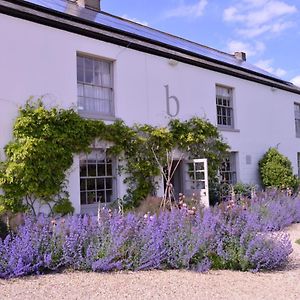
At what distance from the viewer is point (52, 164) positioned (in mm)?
10391

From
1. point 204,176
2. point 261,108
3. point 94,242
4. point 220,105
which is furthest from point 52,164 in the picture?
point 261,108

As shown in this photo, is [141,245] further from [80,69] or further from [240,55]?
[240,55]

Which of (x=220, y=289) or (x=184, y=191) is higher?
(x=184, y=191)

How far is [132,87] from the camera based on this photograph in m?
12.9

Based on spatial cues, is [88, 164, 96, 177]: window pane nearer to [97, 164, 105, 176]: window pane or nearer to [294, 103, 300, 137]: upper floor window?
[97, 164, 105, 176]: window pane

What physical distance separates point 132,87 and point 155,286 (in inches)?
321

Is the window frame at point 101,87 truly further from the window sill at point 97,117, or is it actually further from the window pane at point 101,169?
the window pane at point 101,169

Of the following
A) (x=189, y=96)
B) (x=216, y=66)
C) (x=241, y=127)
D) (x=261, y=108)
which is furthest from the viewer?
(x=261, y=108)

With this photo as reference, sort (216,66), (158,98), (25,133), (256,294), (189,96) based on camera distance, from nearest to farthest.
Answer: (256,294) → (25,133) → (158,98) → (189,96) → (216,66)

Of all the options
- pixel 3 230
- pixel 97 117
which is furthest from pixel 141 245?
pixel 97 117

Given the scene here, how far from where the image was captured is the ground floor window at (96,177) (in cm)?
1155

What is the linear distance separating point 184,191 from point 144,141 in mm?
3095

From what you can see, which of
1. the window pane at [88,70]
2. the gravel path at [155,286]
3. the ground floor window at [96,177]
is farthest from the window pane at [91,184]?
the gravel path at [155,286]

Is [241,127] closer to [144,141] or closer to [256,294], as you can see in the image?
[144,141]
